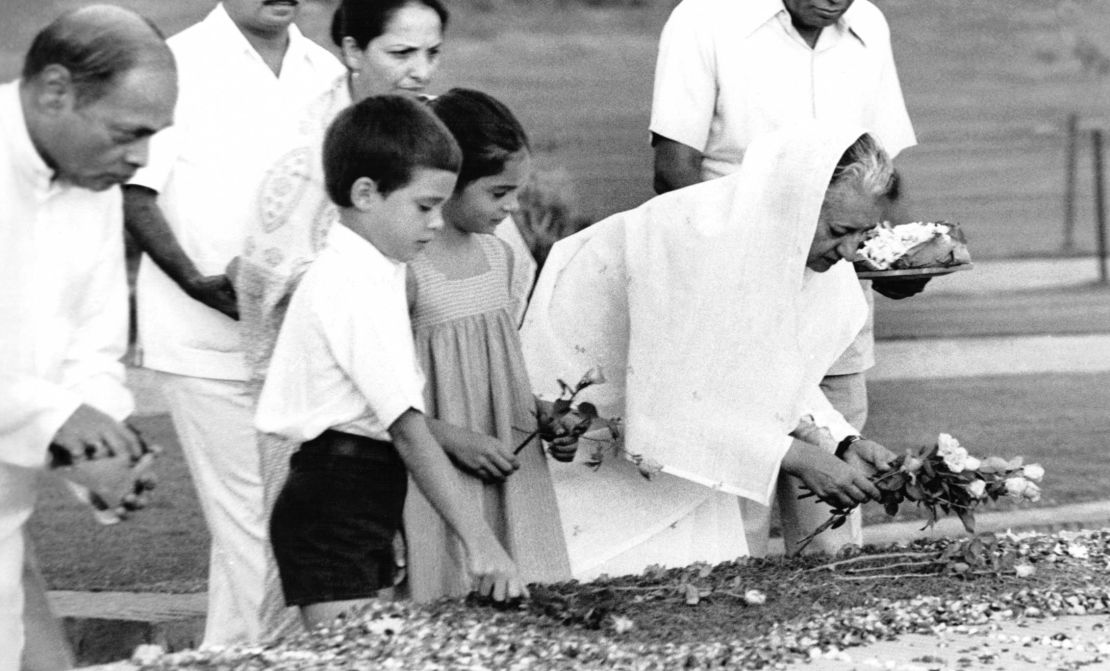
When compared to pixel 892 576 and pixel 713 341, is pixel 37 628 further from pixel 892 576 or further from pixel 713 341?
→ pixel 892 576

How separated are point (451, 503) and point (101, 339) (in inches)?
27.3

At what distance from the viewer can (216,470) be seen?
14.4ft

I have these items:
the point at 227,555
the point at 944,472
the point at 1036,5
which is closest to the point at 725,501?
the point at 944,472

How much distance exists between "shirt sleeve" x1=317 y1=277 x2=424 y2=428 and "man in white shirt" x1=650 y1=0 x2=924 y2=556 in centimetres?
159

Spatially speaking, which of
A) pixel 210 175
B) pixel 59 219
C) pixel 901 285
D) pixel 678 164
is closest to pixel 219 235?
pixel 210 175

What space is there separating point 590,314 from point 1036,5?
5.01m

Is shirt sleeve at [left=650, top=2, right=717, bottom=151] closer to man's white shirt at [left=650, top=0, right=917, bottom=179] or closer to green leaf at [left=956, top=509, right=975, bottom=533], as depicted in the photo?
man's white shirt at [left=650, top=0, right=917, bottom=179]

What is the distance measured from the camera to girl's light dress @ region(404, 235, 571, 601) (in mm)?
4137

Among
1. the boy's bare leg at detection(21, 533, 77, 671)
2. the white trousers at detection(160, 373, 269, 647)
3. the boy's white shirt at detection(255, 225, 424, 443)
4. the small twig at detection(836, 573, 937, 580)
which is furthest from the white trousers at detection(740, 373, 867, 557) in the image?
the boy's bare leg at detection(21, 533, 77, 671)

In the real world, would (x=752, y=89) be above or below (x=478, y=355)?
above

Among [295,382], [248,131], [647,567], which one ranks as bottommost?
[647,567]

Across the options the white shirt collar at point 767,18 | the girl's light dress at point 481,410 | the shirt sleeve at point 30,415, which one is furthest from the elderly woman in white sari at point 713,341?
the shirt sleeve at point 30,415

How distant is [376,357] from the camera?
3.58 metres

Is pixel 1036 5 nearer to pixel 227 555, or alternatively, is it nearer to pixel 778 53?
pixel 778 53
